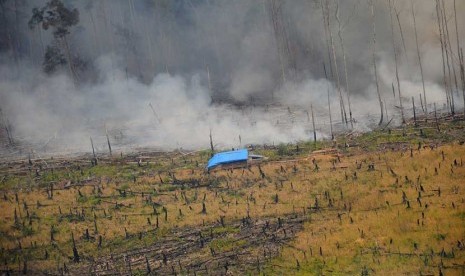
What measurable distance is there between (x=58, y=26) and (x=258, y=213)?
31.1m

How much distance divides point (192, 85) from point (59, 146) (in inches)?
591

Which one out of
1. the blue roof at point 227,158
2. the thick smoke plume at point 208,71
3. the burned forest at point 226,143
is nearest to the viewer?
the burned forest at point 226,143

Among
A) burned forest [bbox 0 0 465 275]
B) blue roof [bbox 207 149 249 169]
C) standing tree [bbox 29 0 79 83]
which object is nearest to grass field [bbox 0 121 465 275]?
burned forest [bbox 0 0 465 275]

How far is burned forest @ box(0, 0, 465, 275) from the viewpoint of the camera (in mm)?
15508

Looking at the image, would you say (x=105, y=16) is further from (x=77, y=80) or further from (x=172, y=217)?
(x=172, y=217)

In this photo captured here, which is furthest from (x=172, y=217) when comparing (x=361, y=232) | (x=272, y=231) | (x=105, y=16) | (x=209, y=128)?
(x=105, y=16)

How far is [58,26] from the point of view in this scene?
138 ft

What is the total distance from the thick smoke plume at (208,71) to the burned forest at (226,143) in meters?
0.17

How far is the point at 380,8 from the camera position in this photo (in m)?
41.8

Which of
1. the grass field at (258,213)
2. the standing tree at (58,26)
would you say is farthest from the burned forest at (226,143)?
the standing tree at (58,26)

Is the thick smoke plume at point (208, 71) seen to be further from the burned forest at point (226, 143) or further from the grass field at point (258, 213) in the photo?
the grass field at point (258, 213)

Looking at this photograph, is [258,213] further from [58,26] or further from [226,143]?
[58,26]

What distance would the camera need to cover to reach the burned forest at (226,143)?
1551 cm

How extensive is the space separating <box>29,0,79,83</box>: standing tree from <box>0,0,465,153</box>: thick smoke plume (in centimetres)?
55
